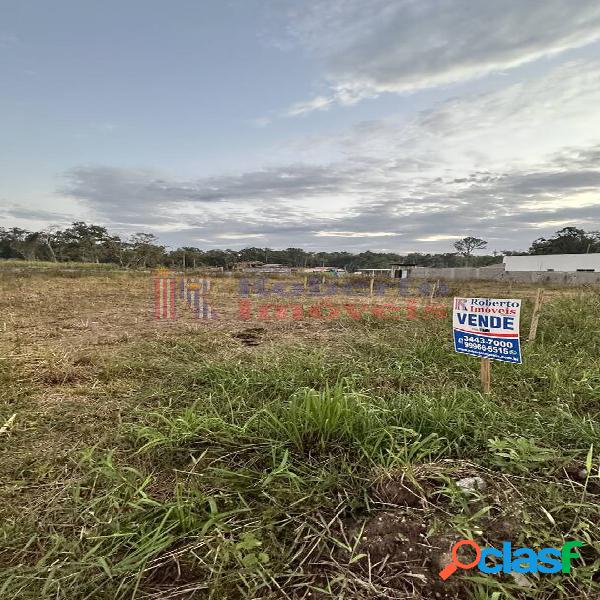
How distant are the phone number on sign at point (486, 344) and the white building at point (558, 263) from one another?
48.6 metres

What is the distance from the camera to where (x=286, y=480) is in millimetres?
1743

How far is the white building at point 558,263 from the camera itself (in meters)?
42.6

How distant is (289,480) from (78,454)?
134 centimetres

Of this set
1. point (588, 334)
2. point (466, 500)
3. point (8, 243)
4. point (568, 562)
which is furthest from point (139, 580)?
point (8, 243)

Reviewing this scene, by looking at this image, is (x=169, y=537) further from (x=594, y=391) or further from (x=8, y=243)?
(x=8, y=243)

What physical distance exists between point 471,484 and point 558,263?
185 ft

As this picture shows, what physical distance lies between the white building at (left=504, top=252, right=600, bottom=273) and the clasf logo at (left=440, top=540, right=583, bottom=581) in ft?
165

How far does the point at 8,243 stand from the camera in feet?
179

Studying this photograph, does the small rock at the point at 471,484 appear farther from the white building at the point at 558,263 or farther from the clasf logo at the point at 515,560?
the white building at the point at 558,263

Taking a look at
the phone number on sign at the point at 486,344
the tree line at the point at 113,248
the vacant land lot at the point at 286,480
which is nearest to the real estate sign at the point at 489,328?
the phone number on sign at the point at 486,344

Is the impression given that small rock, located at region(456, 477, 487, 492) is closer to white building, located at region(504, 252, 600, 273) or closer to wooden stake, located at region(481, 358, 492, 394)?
wooden stake, located at region(481, 358, 492, 394)

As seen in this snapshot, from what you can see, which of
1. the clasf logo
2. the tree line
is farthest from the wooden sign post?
the tree line

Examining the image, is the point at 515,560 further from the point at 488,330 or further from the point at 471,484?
the point at 488,330

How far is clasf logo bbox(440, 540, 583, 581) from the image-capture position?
1221 mm
